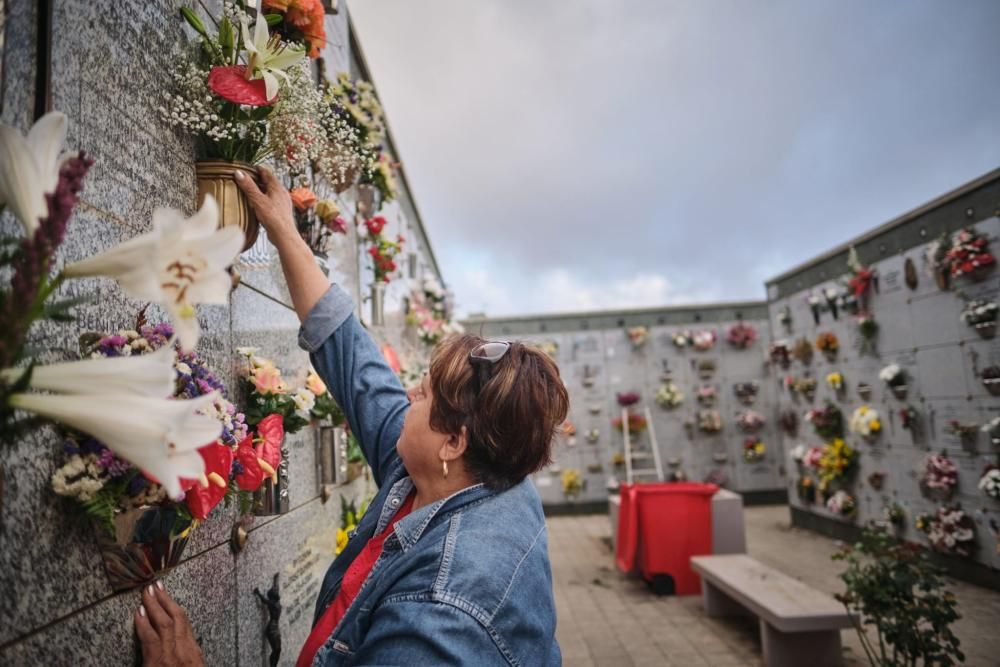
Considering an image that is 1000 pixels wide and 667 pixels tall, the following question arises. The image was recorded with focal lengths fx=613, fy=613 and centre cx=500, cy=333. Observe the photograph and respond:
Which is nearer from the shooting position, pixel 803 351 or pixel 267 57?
pixel 267 57

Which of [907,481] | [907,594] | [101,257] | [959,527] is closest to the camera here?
[101,257]

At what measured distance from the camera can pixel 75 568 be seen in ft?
3.53

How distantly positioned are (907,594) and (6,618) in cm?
354

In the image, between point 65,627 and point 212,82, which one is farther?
point 212,82

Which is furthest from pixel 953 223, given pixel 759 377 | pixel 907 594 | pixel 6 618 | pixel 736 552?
pixel 6 618

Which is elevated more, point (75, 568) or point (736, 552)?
point (75, 568)

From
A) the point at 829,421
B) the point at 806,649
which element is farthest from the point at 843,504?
the point at 806,649

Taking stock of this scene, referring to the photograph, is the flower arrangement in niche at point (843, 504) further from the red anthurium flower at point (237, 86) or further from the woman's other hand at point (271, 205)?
the red anthurium flower at point (237, 86)

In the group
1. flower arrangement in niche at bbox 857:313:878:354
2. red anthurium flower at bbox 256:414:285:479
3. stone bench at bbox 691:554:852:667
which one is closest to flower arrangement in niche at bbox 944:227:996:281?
flower arrangement in niche at bbox 857:313:878:354

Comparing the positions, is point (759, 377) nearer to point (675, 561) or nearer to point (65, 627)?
point (675, 561)

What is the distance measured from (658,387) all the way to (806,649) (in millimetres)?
7654

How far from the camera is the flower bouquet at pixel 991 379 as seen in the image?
5.03 meters

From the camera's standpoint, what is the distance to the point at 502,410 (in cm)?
137

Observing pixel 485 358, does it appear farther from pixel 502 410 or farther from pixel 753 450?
pixel 753 450
